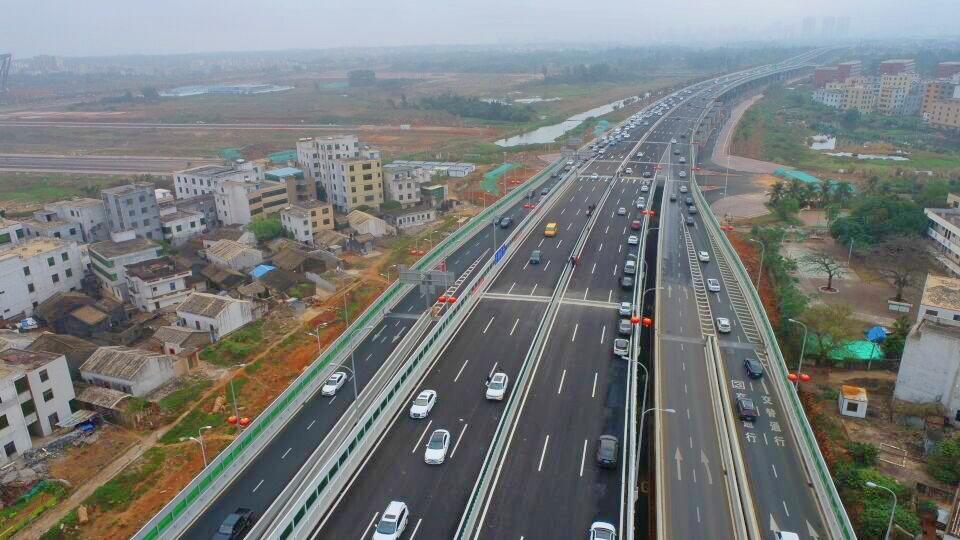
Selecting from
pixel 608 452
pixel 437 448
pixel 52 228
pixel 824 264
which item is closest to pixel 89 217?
pixel 52 228

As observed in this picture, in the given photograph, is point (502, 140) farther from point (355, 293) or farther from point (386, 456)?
point (386, 456)

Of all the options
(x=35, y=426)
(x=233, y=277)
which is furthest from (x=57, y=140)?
(x=35, y=426)

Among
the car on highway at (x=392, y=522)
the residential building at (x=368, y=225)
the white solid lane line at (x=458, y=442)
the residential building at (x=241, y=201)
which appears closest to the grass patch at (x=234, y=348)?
the white solid lane line at (x=458, y=442)

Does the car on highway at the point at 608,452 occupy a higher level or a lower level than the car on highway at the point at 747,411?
higher

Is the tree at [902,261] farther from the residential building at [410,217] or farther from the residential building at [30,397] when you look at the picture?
the residential building at [30,397]

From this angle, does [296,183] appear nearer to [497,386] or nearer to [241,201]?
[241,201]
